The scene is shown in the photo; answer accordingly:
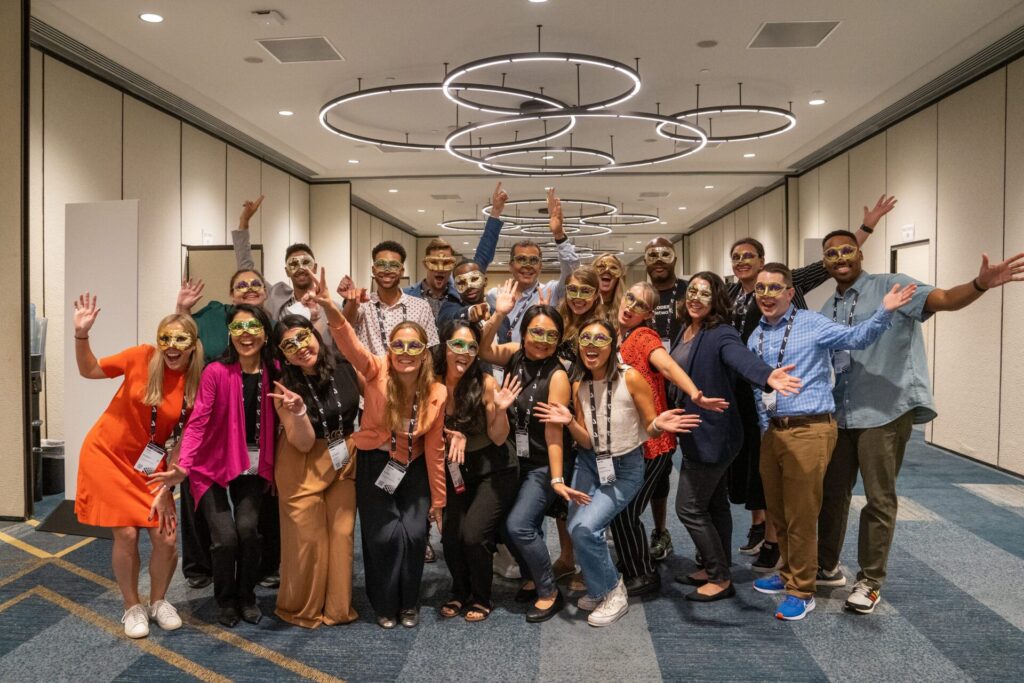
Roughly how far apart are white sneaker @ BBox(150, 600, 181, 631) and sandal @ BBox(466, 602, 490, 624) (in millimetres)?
1305

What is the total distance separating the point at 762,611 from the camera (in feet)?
11.7

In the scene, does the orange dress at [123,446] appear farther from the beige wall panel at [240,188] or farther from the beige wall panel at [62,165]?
the beige wall panel at [240,188]

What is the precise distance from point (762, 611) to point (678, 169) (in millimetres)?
9883

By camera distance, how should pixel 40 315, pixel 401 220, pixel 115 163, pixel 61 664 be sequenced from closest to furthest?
1. pixel 61 664
2. pixel 40 315
3. pixel 115 163
4. pixel 401 220

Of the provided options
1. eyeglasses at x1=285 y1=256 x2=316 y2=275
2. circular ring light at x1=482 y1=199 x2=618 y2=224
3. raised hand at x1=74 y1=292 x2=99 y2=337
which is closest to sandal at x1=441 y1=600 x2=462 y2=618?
eyeglasses at x1=285 y1=256 x2=316 y2=275

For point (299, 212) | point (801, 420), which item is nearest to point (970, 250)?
point (801, 420)

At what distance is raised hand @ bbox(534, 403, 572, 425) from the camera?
11.0ft

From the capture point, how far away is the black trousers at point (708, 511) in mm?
3586

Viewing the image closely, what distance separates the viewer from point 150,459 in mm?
3229

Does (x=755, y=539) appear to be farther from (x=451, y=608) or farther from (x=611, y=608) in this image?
(x=451, y=608)

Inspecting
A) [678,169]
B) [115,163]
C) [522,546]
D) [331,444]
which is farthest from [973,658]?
[678,169]

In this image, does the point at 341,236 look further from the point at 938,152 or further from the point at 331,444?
the point at 331,444

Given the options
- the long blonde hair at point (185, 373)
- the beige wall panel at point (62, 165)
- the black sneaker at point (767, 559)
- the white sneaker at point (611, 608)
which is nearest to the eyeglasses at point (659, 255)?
the black sneaker at point (767, 559)

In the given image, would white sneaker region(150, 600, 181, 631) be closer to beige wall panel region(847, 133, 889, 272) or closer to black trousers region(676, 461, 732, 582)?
black trousers region(676, 461, 732, 582)
